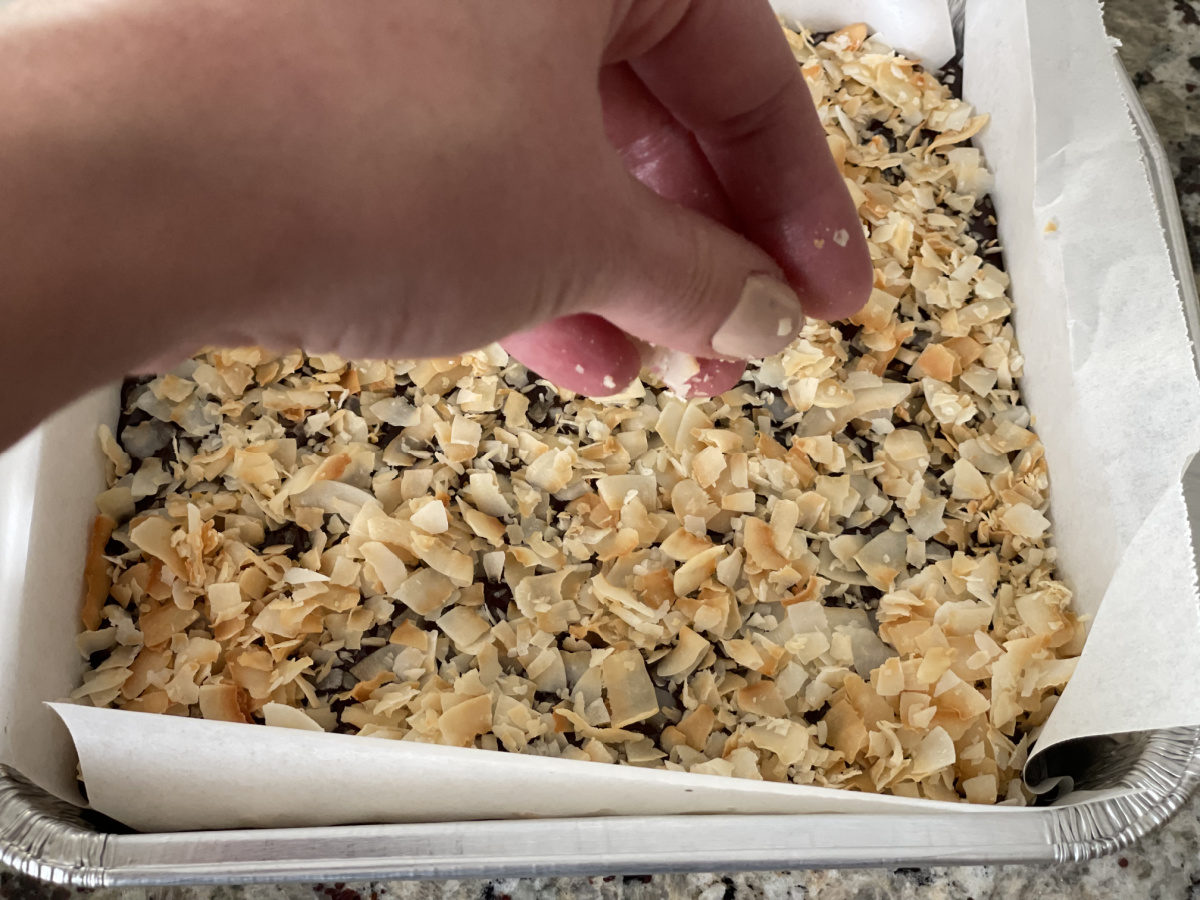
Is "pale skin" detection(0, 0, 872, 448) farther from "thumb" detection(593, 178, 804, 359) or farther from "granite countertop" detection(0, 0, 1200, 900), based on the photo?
"granite countertop" detection(0, 0, 1200, 900)

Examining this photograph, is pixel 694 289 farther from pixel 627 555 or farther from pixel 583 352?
pixel 627 555

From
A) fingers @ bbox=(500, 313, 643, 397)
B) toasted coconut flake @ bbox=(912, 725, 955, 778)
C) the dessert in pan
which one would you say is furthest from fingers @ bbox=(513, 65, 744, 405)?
toasted coconut flake @ bbox=(912, 725, 955, 778)

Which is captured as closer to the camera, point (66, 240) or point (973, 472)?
point (66, 240)

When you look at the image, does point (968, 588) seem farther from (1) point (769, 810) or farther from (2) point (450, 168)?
(2) point (450, 168)

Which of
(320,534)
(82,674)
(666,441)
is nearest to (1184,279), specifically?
(666,441)

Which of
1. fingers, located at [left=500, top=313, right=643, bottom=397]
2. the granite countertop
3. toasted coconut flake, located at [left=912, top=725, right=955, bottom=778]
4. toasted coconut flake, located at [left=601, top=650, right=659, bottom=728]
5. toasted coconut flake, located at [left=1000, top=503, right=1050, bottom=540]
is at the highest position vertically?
fingers, located at [left=500, top=313, right=643, bottom=397]

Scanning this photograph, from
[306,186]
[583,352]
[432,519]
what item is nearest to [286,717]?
[432,519]

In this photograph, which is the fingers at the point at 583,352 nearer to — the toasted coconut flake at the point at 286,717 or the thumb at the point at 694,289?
the thumb at the point at 694,289

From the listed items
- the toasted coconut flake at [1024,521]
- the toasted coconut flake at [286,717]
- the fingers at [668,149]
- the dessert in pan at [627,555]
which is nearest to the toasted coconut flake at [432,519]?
the dessert in pan at [627,555]
